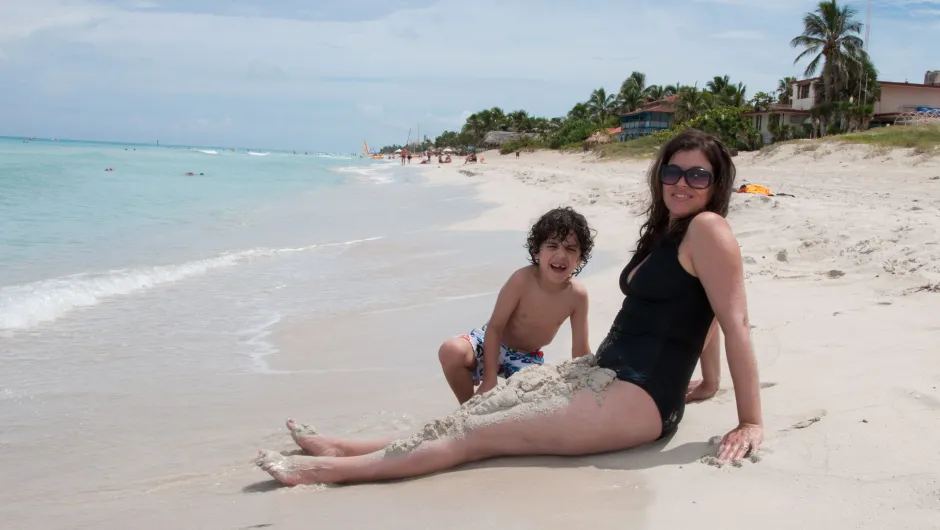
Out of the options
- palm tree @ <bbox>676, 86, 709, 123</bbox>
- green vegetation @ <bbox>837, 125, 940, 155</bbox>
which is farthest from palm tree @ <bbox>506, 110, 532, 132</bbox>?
green vegetation @ <bbox>837, 125, 940, 155</bbox>

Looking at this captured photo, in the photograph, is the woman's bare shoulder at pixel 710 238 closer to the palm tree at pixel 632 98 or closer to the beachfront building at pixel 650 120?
the beachfront building at pixel 650 120

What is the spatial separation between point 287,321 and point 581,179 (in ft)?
57.0

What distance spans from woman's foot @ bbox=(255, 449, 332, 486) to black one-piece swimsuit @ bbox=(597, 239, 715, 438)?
1.31 meters

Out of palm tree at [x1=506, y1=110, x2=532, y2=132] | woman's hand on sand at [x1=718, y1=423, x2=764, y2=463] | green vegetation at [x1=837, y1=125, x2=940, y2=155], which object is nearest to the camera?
woman's hand on sand at [x1=718, y1=423, x2=764, y2=463]

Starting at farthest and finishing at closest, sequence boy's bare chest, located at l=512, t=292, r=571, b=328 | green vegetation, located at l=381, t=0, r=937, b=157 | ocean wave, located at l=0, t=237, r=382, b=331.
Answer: green vegetation, located at l=381, t=0, r=937, b=157, ocean wave, located at l=0, t=237, r=382, b=331, boy's bare chest, located at l=512, t=292, r=571, b=328

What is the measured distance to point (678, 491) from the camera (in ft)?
8.37

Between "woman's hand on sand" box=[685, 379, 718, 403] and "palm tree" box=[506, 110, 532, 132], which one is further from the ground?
"palm tree" box=[506, 110, 532, 132]

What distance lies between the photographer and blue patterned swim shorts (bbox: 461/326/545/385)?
12.6 ft

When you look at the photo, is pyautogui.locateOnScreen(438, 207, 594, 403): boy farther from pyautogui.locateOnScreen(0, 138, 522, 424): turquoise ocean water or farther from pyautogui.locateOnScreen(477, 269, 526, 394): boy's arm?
pyautogui.locateOnScreen(0, 138, 522, 424): turquoise ocean water

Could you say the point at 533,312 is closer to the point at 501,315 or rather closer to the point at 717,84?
the point at 501,315

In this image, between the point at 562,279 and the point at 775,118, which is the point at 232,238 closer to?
the point at 562,279

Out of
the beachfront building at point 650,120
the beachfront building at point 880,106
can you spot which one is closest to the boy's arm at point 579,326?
the beachfront building at point 880,106

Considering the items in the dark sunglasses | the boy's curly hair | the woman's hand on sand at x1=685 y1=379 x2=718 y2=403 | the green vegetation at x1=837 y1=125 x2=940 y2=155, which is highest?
the green vegetation at x1=837 y1=125 x2=940 y2=155

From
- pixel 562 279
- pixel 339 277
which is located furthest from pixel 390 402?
pixel 339 277
